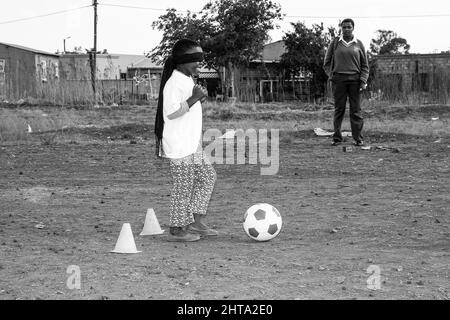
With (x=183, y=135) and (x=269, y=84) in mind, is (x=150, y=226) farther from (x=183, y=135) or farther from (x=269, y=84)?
(x=269, y=84)

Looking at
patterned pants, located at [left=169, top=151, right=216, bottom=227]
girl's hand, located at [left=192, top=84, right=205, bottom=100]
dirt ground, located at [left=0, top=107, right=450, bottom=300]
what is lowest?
dirt ground, located at [left=0, top=107, right=450, bottom=300]

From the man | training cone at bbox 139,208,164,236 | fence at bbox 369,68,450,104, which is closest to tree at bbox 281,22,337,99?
fence at bbox 369,68,450,104

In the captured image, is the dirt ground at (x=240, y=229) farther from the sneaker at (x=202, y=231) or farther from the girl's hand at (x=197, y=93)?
the girl's hand at (x=197, y=93)

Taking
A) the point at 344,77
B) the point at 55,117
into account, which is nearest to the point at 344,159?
the point at 344,77

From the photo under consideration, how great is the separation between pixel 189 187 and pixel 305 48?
142 ft

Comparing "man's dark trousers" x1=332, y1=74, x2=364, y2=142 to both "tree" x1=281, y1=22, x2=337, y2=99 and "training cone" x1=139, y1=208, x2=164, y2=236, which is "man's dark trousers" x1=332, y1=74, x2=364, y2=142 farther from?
"tree" x1=281, y1=22, x2=337, y2=99

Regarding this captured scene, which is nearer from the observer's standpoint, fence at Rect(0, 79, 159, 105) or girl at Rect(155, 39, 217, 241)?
girl at Rect(155, 39, 217, 241)

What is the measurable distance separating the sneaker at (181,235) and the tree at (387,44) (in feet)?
236

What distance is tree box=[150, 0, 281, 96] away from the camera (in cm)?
4897

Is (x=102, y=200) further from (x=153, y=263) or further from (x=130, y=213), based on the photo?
(x=153, y=263)

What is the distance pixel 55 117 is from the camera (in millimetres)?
26266

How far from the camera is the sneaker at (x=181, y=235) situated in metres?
7.40

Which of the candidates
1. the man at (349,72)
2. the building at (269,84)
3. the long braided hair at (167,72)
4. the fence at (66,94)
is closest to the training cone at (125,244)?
the long braided hair at (167,72)

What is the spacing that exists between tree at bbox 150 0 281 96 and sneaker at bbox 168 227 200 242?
1612 inches
